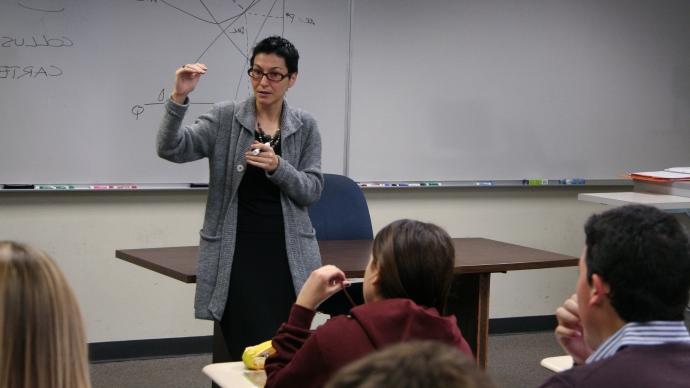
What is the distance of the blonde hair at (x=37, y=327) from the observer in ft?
4.07

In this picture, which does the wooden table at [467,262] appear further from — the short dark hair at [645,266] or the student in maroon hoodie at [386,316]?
the short dark hair at [645,266]

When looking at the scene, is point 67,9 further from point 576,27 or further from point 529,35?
point 576,27

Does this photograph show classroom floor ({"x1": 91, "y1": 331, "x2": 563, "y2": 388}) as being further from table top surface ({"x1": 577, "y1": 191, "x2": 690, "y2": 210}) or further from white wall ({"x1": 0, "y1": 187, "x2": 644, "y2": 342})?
table top surface ({"x1": 577, "y1": 191, "x2": 690, "y2": 210})

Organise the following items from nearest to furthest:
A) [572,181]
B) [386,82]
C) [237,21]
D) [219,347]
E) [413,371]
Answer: [413,371] < [219,347] < [237,21] < [386,82] < [572,181]

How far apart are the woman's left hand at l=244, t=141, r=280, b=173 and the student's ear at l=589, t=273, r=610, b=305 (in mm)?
1445

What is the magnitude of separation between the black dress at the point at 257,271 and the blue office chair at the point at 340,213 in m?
0.96

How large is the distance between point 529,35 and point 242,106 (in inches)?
106

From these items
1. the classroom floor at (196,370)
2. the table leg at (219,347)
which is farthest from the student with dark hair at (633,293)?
the classroom floor at (196,370)

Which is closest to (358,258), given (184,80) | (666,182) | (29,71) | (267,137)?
(267,137)

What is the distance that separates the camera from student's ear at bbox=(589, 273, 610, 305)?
1591mm

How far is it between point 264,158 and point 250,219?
0.25 metres

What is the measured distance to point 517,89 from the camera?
527 cm

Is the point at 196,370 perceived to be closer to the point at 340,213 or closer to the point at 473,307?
the point at 340,213

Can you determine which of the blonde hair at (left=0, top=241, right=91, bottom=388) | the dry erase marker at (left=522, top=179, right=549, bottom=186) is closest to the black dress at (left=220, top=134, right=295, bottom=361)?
the blonde hair at (left=0, top=241, right=91, bottom=388)
